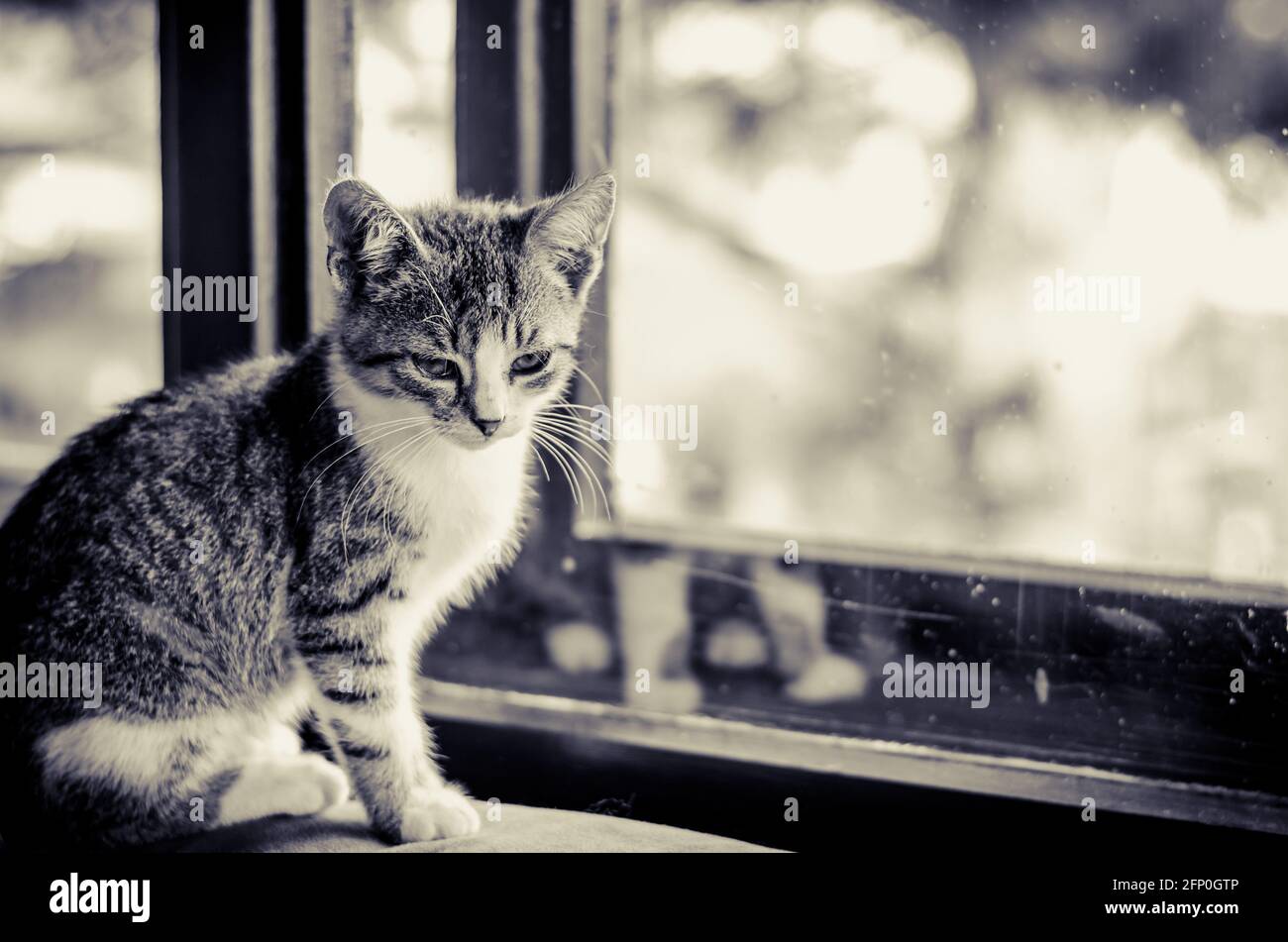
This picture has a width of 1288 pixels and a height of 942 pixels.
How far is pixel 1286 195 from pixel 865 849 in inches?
33.8

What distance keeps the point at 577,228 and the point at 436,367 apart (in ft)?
0.70

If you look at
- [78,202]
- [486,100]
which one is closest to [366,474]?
[486,100]

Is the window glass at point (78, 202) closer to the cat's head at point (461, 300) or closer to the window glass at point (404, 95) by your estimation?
the window glass at point (404, 95)

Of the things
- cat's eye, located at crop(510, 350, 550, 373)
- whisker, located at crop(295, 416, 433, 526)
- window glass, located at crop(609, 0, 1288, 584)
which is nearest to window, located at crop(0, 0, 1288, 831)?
window glass, located at crop(609, 0, 1288, 584)

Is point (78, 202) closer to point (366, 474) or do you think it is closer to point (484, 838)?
point (366, 474)

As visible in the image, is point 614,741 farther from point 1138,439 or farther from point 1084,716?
point 1138,439

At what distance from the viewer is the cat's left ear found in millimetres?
1084

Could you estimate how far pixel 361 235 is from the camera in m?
1.08

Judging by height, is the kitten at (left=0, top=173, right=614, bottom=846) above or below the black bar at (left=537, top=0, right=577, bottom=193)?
below

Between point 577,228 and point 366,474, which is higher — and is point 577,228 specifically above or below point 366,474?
above

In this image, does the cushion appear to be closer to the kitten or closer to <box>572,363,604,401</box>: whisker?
the kitten

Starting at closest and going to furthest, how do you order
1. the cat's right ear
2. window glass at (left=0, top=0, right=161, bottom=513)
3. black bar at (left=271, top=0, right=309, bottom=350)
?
1. the cat's right ear
2. black bar at (left=271, top=0, right=309, bottom=350)
3. window glass at (left=0, top=0, right=161, bottom=513)

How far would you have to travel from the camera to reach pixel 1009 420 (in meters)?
1.26

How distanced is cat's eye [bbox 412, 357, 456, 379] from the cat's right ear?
0.11 m
